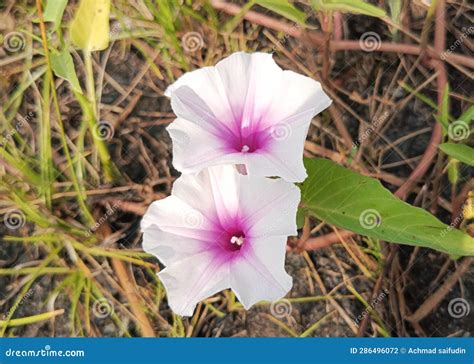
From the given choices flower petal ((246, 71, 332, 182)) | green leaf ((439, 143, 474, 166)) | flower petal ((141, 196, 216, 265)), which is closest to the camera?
flower petal ((246, 71, 332, 182))

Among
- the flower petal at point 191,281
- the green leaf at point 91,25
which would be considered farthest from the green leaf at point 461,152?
the green leaf at point 91,25

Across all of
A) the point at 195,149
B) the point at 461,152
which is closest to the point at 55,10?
the point at 195,149

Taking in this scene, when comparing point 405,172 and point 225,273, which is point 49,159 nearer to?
point 225,273

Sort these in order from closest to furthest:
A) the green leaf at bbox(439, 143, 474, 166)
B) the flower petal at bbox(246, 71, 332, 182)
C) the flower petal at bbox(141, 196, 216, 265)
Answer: the flower petal at bbox(246, 71, 332, 182)
the flower petal at bbox(141, 196, 216, 265)
the green leaf at bbox(439, 143, 474, 166)

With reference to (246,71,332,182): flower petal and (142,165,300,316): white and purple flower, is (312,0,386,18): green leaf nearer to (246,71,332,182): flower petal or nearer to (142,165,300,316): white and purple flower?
(246,71,332,182): flower petal

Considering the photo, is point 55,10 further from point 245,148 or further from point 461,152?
point 461,152

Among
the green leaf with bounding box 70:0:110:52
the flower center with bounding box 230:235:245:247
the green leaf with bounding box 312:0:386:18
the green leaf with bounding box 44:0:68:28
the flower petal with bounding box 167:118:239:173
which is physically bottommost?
the flower center with bounding box 230:235:245:247

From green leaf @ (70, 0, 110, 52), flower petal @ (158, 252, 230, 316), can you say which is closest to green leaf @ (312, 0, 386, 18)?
green leaf @ (70, 0, 110, 52)

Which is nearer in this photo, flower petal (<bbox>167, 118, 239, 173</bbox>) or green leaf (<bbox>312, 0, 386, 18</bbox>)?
flower petal (<bbox>167, 118, 239, 173</bbox>)
